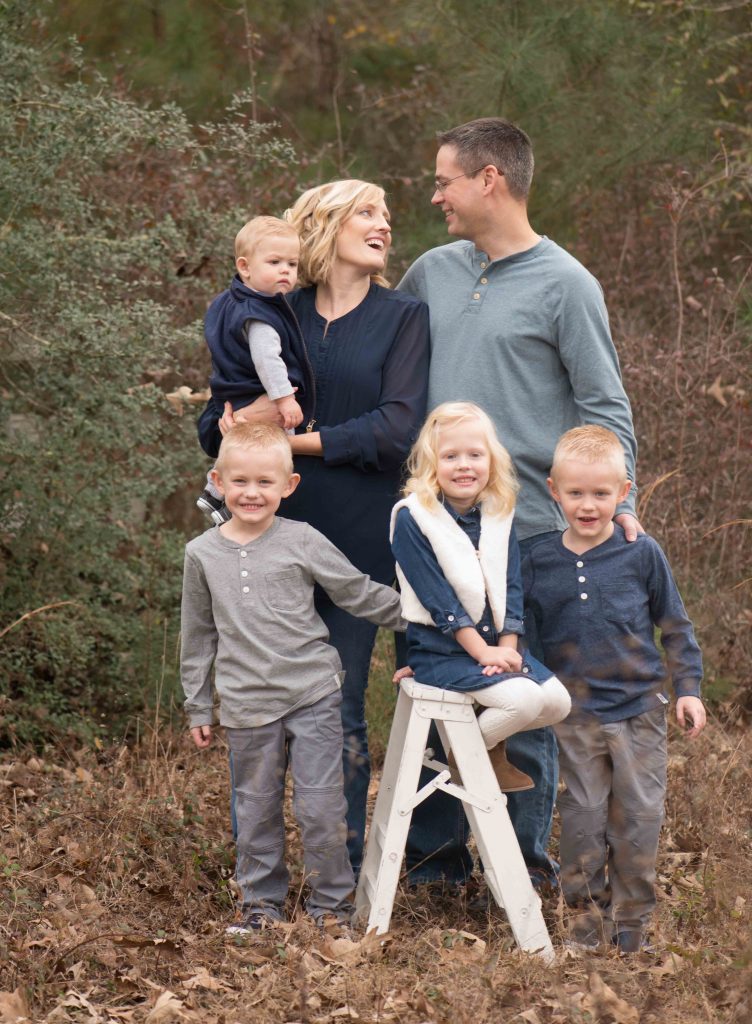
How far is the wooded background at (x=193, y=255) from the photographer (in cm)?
595

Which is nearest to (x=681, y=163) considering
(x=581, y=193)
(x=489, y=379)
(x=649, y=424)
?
(x=581, y=193)

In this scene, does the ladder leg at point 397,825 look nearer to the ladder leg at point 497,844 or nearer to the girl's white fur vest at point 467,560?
the ladder leg at point 497,844

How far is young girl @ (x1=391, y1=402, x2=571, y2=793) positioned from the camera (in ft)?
11.8

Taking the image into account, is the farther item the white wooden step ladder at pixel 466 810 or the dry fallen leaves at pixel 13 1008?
the white wooden step ladder at pixel 466 810

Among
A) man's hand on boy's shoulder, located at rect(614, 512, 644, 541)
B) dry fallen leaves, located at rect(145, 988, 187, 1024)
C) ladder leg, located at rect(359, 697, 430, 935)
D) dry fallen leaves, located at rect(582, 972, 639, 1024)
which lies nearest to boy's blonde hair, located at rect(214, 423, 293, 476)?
ladder leg, located at rect(359, 697, 430, 935)

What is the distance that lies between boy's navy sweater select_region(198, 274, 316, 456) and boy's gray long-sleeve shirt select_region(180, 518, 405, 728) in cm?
43

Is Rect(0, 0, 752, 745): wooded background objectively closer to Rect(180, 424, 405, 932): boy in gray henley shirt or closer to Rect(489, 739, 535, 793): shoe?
Rect(180, 424, 405, 932): boy in gray henley shirt

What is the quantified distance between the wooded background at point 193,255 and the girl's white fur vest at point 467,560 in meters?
2.06

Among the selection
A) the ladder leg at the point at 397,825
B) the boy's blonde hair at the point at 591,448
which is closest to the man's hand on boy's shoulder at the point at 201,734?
the ladder leg at the point at 397,825

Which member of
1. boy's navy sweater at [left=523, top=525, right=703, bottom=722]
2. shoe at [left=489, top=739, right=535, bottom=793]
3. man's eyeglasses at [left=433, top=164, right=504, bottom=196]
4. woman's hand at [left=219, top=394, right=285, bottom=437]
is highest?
man's eyeglasses at [left=433, top=164, right=504, bottom=196]

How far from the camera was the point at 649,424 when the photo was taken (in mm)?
7199

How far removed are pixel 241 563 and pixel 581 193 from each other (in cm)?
589

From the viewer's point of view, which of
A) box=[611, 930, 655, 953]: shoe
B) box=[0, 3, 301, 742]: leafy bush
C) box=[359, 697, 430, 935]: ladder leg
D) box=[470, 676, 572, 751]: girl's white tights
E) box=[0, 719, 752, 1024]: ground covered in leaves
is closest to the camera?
box=[0, 719, 752, 1024]: ground covered in leaves

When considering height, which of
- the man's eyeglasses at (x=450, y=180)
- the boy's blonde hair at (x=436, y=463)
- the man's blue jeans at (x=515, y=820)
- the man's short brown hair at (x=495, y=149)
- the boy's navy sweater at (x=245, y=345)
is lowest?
the man's blue jeans at (x=515, y=820)
